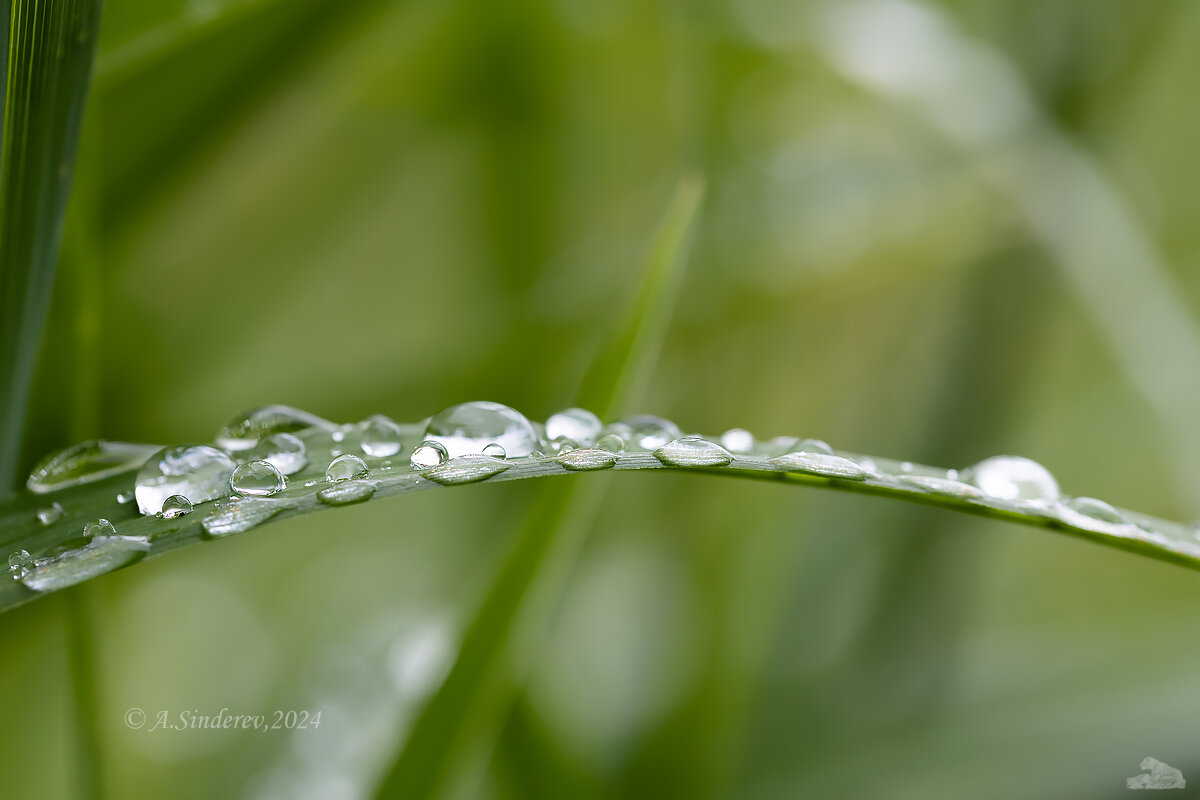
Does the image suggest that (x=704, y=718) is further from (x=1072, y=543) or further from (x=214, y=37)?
(x=1072, y=543)

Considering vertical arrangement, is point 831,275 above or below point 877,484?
above

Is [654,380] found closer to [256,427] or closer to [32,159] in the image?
[256,427]

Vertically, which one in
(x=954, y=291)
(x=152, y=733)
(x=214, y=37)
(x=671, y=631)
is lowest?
(x=152, y=733)

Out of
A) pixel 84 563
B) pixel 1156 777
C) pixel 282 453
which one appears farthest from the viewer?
pixel 1156 777

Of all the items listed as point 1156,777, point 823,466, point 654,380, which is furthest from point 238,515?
point 654,380

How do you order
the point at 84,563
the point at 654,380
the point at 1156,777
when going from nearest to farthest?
the point at 84,563 < the point at 1156,777 < the point at 654,380

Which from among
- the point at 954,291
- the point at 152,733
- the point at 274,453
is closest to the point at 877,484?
the point at 274,453
